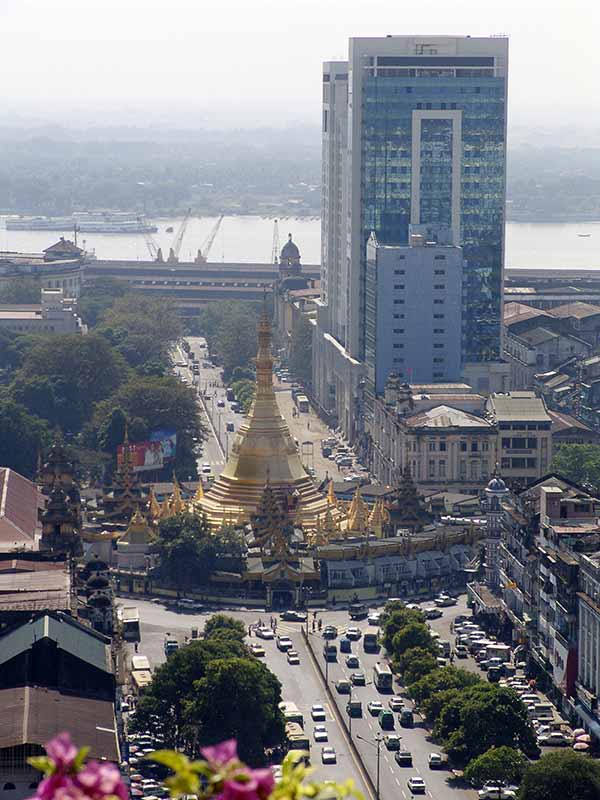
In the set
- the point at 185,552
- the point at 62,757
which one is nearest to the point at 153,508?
the point at 185,552

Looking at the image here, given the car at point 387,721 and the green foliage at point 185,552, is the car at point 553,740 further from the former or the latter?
the green foliage at point 185,552

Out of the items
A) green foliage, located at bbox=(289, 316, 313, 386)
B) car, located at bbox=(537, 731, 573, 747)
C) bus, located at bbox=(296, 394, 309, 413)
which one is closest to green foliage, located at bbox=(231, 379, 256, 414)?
bus, located at bbox=(296, 394, 309, 413)

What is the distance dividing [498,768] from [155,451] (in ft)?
132

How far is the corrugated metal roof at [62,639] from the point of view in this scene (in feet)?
128

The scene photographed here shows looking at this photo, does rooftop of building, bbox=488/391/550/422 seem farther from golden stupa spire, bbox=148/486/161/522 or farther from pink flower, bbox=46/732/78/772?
pink flower, bbox=46/732/78/772

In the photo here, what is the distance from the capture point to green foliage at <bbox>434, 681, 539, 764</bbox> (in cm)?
4103

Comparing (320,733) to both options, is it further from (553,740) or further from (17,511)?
(17,511)

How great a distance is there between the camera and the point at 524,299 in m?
110

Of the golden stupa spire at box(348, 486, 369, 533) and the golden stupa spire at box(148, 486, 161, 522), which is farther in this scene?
the golden stupa spire at box(148, 486, 161, 522)

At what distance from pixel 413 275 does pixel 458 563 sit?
24.0 metres

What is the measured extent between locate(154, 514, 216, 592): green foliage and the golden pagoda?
311 centimetres

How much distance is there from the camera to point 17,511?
61.6 meters

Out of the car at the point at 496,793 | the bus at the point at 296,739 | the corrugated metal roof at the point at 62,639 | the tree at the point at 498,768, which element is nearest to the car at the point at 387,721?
the bus at the point at 296,739

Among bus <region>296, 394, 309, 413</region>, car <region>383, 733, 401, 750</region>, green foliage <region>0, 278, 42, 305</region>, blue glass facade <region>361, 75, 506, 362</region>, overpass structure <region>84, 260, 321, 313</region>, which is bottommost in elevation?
bus <region>296, 394, 309, 413</region>
